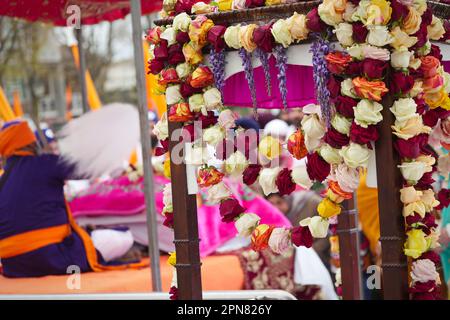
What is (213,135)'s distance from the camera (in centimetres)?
308

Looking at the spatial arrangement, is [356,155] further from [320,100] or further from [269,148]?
[269,148]

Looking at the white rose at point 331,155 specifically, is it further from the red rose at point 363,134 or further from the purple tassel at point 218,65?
the purple tassel at point 218,65

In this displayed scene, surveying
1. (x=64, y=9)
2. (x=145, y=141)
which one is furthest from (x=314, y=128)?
(x=64, y=9)

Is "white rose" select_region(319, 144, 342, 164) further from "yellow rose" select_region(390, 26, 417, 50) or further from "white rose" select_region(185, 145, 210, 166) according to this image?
"white rose" select_region(185, 145, 210, 166)

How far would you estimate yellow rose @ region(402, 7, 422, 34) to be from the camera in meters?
2.63

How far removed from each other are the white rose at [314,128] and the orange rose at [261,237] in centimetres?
40

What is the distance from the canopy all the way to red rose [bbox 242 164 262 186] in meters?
3.28

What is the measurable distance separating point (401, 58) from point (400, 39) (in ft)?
0.20

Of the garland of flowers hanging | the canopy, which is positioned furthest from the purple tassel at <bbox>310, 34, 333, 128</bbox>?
the canopy

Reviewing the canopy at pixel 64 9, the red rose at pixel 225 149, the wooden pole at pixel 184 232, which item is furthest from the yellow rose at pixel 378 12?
the canopy at pixel 64 9

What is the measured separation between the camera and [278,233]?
2957 mm

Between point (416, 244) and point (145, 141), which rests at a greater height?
point (145, 141)

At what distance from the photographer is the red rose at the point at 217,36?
9.79 feet

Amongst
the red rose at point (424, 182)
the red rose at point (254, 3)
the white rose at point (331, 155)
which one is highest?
the red rose at point (254, 3)
